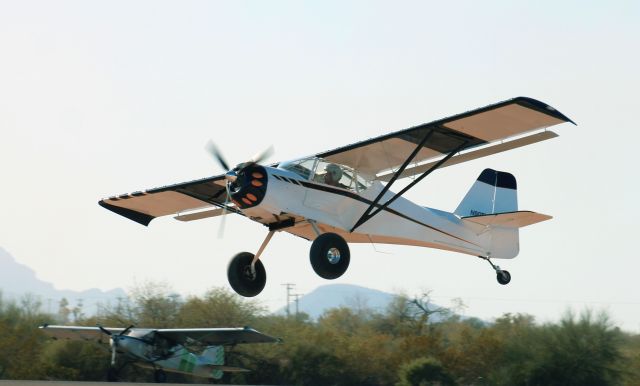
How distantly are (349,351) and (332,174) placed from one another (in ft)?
58.9

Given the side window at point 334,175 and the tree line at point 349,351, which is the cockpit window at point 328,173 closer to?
the side window at point 334,175

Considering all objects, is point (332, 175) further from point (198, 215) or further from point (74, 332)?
point (74, 332)

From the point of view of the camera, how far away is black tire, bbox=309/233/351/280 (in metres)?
15.0

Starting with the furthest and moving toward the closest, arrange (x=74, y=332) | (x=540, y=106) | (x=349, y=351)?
(x=349, y=351) → (x=74, y=332) → (x=540, y=106)

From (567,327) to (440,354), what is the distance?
4.24 m

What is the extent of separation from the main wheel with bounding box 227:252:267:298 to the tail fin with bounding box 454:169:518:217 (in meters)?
4.86

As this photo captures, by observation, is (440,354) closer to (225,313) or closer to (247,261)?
(225,313)

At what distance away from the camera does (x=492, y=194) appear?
19812 mm

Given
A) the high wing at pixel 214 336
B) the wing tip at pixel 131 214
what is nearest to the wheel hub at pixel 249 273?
the wing tip at pixel 131 214

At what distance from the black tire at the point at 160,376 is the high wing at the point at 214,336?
1123 millimetres

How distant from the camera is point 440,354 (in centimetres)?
3128

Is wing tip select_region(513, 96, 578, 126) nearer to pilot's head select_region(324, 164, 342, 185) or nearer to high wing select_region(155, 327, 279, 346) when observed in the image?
pilot's head select_region(324, 164, 342, 185)

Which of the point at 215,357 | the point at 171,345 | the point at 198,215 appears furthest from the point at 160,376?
the point at 198,215

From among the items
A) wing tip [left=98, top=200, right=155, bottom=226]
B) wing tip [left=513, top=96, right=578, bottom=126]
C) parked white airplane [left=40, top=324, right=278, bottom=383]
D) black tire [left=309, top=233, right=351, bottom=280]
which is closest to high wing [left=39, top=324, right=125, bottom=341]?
parked white airplane [left=40, top=324, right=278, bottom=383]
